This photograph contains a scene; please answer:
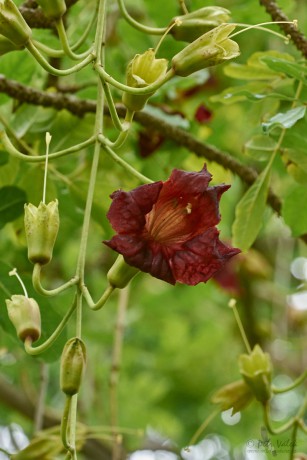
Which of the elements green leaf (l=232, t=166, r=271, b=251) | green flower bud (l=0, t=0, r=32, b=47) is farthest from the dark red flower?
green leaf (l=232, t=166, r=271, b=251)

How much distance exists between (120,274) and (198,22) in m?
0.38

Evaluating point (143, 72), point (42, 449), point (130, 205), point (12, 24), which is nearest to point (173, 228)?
point (130, 205)

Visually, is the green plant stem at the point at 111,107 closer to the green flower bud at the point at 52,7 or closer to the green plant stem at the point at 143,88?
the green plant stem at the point at 143,88

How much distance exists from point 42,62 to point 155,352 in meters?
2.25

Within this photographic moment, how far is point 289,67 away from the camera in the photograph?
118 cm

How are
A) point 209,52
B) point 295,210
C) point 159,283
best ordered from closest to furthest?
point 209,52 < point 295,210 < point 159,283

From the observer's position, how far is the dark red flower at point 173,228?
957 millimetres

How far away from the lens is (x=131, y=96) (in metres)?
1.01

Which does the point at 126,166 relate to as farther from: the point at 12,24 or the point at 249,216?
the point at 249,216

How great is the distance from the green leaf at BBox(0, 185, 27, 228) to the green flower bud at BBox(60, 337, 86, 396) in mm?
493

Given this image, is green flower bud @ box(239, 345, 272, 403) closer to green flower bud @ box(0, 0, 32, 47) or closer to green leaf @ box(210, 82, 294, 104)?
green leaf @ box(210, 82, 294, 104)

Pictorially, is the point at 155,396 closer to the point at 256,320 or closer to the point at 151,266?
the point at 256,320

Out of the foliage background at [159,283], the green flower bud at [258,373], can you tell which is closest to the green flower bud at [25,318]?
the foliage background at [159,283]

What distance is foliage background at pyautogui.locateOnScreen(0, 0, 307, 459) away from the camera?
1.48m
